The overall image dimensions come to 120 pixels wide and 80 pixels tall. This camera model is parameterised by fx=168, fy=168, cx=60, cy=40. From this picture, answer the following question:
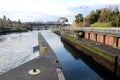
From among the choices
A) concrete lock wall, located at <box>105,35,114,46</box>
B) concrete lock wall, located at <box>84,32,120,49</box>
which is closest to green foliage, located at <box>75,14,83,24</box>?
concrete lock wall, located at <box>84,32,120,49</box>

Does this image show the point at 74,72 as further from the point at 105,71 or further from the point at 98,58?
the point at 98,58

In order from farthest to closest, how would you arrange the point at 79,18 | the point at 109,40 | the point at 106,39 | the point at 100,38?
the point at 79,18 → the point at 100,38 → the point at 106,39 → the point at 109,40

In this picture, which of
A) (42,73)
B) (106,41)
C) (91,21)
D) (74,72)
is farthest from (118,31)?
(91,21)

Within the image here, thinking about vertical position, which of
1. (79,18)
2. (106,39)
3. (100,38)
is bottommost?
(100,38)

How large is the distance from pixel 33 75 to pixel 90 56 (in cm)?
2064

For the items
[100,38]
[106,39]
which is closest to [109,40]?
A: [106,39]

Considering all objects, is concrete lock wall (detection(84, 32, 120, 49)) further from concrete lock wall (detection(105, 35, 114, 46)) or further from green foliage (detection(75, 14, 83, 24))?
green foliage (detection(75, 14, 83, 24))

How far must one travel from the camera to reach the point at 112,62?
22.8 meters

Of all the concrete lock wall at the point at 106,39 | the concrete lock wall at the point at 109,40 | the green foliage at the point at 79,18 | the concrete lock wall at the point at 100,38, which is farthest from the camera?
the green foliage at the point at 79,18

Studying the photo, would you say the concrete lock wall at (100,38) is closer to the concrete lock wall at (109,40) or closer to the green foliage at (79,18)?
the concrete lock wall at (109,40)

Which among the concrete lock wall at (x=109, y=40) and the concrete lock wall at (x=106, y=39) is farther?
the concrete lock wall at (x=109, y=40)

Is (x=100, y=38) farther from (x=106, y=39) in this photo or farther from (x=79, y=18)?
(x=79, y=18)

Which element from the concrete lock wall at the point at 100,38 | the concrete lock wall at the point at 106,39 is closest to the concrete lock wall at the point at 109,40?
the concrete lock wall at the point at 106,39

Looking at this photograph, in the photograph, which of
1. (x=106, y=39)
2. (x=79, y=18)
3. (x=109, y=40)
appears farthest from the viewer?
(x=79, y=18)
